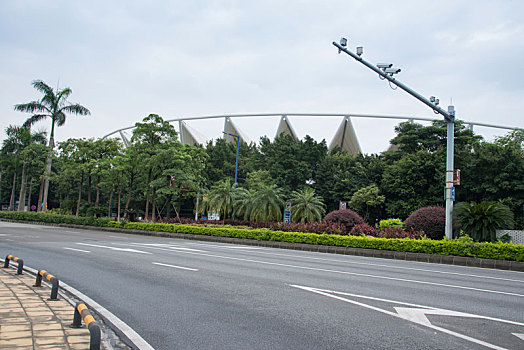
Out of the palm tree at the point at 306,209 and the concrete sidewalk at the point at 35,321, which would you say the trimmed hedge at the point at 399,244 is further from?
the concrete sidewalk at the point at 35,321

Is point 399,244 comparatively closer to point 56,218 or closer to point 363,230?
point 363,230

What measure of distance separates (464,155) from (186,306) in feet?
106

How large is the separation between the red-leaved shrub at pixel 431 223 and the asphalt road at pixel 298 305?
335 inches

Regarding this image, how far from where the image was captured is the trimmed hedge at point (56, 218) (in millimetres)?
30808

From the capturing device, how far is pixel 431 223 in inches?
728

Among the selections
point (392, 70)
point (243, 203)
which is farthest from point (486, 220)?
point (243, 203)

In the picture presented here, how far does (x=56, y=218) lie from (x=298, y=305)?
32793 millimetres

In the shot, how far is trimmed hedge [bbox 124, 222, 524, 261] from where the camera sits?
1412 cm

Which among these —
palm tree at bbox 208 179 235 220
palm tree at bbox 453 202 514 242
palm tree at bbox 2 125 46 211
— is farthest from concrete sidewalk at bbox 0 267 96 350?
palm tree at bbox 2 125 46 211

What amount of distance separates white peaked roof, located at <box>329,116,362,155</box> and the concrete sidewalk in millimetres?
74266

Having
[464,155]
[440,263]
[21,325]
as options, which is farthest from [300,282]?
[464,155]

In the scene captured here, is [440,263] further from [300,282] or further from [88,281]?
[88,281]

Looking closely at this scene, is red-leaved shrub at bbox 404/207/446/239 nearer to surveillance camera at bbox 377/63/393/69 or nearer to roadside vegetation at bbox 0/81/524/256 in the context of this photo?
roadside vegetation at bbox 0/81/524/256

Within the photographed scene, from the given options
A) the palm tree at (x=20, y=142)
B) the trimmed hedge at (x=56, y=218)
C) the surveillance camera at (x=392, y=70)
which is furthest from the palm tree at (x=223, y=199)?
the palm tree at (x=20, y=142)
